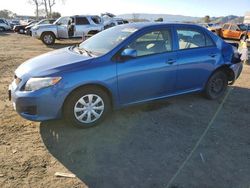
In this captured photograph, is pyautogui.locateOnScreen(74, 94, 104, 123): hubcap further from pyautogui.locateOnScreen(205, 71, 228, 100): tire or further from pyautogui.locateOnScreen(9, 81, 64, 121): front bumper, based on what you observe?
pyautogui.locateOnScreen(205, 71, 228, 100): tire

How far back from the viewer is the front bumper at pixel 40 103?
159 inches

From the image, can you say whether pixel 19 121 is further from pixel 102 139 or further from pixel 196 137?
pixel 196 137

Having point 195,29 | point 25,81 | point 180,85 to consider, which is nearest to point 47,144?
point 25,81

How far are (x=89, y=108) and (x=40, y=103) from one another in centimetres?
75

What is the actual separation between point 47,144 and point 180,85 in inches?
104

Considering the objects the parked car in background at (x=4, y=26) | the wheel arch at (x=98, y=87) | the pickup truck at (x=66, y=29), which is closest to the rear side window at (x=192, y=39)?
the wheel arch at (x=98, y=87)

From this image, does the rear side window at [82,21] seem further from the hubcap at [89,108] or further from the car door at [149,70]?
the hubcap at [89,108]

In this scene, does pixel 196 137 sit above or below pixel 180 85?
below

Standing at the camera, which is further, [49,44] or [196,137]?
[49,44]

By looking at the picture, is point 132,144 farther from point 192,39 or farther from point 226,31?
point 226,31

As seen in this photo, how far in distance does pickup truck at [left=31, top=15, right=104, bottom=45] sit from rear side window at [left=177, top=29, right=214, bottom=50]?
526 inches

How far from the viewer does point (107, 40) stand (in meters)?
5.08

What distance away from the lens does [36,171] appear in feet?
11.2

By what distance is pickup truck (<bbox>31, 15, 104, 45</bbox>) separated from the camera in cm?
1814
